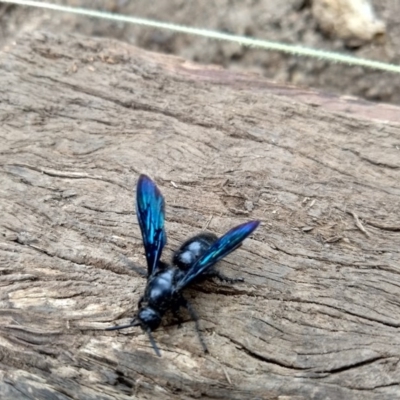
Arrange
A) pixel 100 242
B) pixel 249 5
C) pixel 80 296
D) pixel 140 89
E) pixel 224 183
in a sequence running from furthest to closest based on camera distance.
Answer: pixel 249 5 → pixel 140 89 → pixel 224 183 → pixel 100 242 → pixel 80 296

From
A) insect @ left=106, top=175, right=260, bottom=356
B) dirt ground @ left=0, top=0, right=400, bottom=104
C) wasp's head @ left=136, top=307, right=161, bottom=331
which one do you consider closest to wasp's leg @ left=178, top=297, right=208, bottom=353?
insect @ left=106, top=175, right=260, bottom=356

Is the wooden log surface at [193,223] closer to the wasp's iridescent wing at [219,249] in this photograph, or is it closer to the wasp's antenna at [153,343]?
the wasp's antenna at [153,343]

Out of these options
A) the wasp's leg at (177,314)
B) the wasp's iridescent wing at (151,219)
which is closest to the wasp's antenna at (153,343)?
the wasp's leg at (177,314)

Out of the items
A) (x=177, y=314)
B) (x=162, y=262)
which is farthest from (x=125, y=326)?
(x=162, y=262)

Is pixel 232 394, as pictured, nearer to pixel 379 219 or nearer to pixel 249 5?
pixel 379 219

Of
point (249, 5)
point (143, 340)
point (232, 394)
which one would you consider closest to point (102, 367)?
point (143, 340)

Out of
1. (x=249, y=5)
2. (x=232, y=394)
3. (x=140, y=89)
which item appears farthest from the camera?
(x=249, y=5)

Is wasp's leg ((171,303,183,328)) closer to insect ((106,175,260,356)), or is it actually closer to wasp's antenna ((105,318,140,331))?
insect ((106,175,260,356))
